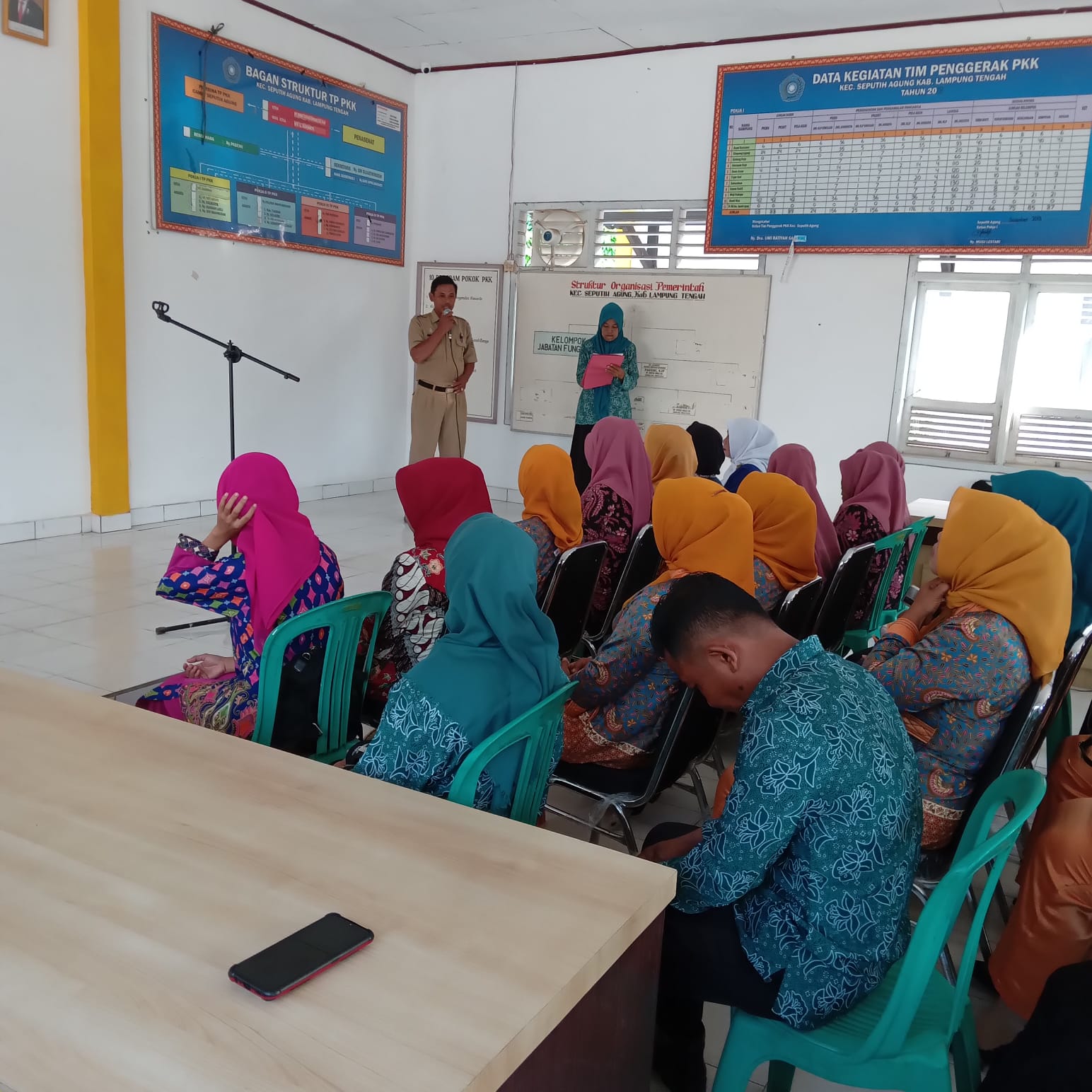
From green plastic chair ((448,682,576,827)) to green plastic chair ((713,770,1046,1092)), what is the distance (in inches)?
17.7

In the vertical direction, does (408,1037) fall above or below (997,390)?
below

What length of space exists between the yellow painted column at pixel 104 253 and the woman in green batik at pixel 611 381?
2.96 metres

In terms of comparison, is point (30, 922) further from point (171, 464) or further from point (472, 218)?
point (472, 218)

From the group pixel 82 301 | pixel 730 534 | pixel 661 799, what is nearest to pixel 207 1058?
pixel 730 534

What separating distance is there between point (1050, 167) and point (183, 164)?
A: 5.20m

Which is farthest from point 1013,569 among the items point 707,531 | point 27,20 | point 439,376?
point 439,376

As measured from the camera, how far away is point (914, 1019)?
1.23 metres

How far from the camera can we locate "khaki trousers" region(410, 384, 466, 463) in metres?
7.03

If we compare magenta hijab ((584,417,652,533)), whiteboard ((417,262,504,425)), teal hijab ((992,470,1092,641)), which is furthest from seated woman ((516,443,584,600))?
whiteboard ((417,262,504,425))

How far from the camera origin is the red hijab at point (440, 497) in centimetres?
232

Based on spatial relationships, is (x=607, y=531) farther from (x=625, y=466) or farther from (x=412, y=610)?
(x=412, y=610)

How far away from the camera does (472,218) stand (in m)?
7.43

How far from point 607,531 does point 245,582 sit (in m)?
1.57

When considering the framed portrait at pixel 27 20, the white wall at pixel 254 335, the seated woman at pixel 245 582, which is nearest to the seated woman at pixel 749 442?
the seated woman at pixel 245 582
